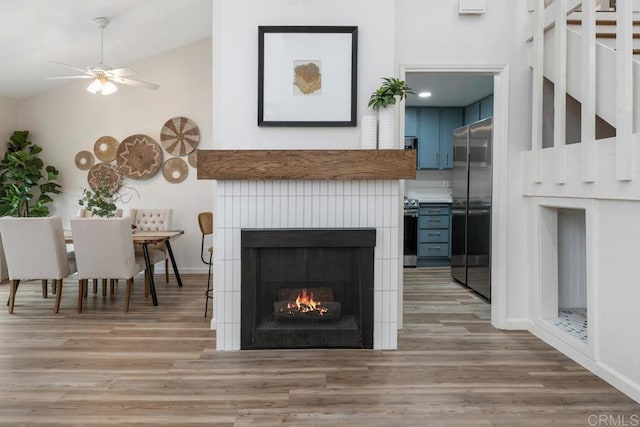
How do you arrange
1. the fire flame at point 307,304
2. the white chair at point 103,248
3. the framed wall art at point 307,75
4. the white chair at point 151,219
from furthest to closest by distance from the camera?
the white chair at point 151,219
the white chair at point 103,248
the framed wall art at point 307,75
the fire flame at point 307,304

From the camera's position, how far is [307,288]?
9.91 ft

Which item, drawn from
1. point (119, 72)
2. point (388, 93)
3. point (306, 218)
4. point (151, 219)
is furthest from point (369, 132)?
point (151, 219)

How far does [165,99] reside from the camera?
19.4 feet

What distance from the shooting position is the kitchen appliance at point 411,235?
6477mm

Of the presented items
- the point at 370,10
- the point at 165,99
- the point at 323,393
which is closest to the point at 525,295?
the point at 323,393

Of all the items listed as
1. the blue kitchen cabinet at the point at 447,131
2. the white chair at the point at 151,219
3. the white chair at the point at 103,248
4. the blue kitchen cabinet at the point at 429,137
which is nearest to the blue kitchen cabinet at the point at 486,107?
the blue kitchen cabinet at the point at 447,131

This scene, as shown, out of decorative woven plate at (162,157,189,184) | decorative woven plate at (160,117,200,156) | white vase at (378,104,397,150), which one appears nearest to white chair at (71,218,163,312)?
decorative woven plate at (162,157,189,184)

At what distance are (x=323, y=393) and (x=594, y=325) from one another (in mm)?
1670

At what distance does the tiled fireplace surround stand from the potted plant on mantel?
303 millimetres

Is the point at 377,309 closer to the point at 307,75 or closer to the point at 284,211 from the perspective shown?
the point at 284,211

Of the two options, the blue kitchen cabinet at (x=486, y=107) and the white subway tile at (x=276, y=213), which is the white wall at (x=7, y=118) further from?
the blue kitchen cabinet at (x=486, y=107)

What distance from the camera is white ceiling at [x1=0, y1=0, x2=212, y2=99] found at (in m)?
4.11

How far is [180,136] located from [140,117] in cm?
62

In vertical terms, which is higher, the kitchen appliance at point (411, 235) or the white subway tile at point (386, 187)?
the white subway tile at point (386, 187)
